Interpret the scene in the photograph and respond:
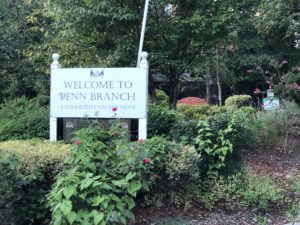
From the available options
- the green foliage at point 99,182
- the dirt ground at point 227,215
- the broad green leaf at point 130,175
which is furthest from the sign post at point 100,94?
the broad green leaf at point 130,175

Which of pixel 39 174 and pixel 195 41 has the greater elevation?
pixel 195 41

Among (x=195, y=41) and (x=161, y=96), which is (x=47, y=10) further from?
(x=161, y=96)

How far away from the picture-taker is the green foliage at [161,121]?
6.56 metres

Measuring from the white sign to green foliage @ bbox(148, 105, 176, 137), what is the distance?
51cm

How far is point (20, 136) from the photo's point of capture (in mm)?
6977

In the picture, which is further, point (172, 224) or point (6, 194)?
point (172, 224)

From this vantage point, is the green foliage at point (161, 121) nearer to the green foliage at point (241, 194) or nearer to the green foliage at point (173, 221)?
the green foliage at point (241, 194)

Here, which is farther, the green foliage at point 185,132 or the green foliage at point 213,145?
the green foliage at point 185,132

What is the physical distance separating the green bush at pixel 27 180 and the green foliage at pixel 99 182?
0.42 metres

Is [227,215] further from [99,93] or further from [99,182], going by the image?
[99,93]

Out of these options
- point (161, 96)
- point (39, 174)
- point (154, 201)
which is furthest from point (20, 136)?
point (161, 96)

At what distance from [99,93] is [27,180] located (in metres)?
2.34

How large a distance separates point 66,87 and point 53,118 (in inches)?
21.4

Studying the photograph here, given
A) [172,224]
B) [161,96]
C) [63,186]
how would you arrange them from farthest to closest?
1. [161,96]
2. [172,224]
3. [63,186]
